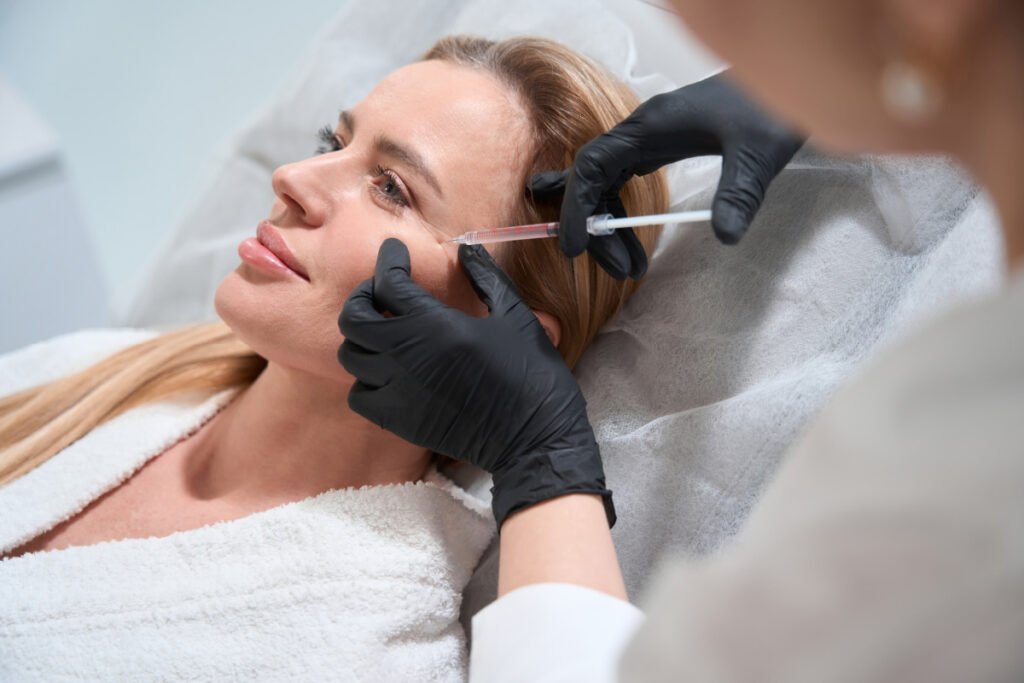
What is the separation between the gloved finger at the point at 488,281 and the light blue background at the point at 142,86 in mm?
1419

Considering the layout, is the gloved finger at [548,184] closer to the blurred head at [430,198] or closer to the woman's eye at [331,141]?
the blurred head at [430,198]

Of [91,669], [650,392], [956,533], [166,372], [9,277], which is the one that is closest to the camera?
[956,533]

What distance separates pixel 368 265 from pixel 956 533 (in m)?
0.78

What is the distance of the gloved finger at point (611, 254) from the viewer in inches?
44.4

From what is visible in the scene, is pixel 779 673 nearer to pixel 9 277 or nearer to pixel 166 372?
pixel 166 372

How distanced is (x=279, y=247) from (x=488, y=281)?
28 cm

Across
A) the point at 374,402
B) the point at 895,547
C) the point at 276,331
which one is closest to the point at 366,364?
the point at 374,402

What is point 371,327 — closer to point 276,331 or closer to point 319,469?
point 276,331

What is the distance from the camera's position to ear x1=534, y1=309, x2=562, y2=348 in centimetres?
122

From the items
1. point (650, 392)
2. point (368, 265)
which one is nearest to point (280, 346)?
point (368, 265)

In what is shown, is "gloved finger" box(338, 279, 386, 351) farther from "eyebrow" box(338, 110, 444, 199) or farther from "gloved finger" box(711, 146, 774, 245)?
"gloved finger" box(711, 146, 774, 245)

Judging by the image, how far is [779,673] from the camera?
1.82 feet

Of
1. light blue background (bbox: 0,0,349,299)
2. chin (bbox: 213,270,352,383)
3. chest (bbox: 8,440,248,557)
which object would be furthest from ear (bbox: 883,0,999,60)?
light blue background (bbox: 0,0,349,299)

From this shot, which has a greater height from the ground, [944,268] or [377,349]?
[377,349]
